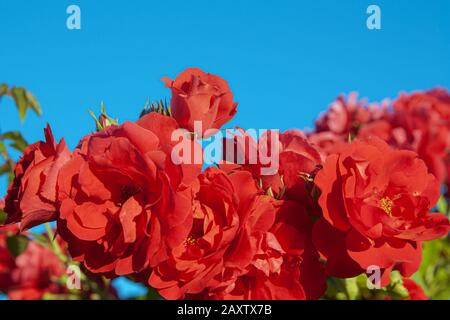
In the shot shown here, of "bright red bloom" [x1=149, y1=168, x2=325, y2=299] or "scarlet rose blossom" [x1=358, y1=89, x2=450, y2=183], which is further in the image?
"scarlet rose blossom" [x1=358, y1=89, x2=450, y2=183]

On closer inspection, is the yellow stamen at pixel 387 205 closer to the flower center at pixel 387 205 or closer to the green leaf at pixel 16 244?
the flower center at pixel 387 205

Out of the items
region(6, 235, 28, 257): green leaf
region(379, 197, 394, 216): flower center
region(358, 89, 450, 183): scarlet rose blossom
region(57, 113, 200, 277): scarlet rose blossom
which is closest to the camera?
region(57, 113, 200, 277): scarlet rose blossom

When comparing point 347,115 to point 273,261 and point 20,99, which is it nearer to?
point 20,99

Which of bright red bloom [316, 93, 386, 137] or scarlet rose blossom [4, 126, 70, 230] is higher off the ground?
bright red bloom [316, 93, 386, 137]

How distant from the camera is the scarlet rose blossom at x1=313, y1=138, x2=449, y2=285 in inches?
35.0

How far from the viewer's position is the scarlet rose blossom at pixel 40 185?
89 cm

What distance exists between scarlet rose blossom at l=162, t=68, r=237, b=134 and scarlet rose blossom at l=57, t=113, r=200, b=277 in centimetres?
7

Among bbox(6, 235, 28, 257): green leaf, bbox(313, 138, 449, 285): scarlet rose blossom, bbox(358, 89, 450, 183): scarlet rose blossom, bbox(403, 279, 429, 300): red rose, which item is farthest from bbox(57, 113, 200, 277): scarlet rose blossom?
bbox(358, 89, 450, 183): scarlet rose blossom

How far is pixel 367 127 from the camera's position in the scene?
7.30 feet

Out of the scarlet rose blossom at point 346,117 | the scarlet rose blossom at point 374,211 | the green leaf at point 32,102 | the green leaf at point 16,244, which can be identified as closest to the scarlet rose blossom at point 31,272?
the green leaf at point 16,244

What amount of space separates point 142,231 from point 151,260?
5cm

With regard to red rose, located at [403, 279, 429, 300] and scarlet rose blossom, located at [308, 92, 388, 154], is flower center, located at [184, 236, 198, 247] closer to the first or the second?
red rose, located at [403, 279, 429, 300]

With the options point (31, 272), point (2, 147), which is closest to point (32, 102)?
point (2, 147)
